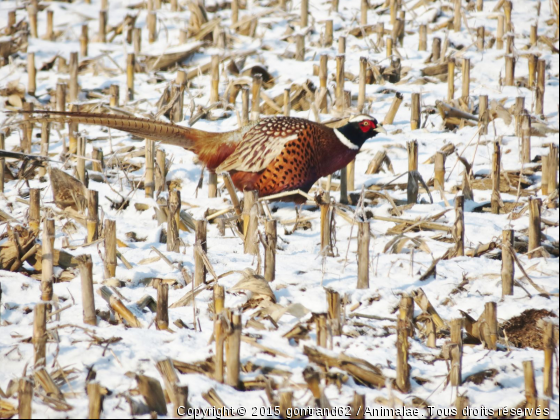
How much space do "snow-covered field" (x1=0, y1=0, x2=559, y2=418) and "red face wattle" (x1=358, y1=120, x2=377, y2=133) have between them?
0.36 meters

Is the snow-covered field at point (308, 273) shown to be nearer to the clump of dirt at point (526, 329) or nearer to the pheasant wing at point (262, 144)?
the clump of dirt at point (526, 329)

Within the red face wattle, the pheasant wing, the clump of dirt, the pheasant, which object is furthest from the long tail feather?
the clump of dirt

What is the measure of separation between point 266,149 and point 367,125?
790 mm

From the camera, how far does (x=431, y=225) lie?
137 inches

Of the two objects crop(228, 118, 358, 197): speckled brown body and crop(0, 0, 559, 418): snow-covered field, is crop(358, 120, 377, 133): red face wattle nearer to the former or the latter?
crop(228, 118, 358, 197): speckled brown body

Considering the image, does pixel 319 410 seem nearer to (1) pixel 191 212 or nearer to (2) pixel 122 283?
(2) pixel 122 283

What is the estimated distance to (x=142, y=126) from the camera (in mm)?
3680

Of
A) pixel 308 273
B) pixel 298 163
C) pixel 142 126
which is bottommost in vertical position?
pixel 308 273

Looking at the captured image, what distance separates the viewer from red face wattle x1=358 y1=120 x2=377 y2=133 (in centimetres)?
423

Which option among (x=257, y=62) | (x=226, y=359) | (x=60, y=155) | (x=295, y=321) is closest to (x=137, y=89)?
(x=257, y=62)

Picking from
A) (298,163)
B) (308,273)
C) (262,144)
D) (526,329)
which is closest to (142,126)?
(262,144)

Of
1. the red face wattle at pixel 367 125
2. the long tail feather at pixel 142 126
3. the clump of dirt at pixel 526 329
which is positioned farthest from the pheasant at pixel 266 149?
the clump of dirt at pixel 526 329

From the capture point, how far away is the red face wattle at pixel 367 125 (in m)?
4.23

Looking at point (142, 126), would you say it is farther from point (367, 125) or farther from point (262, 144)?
point (367, 125)
